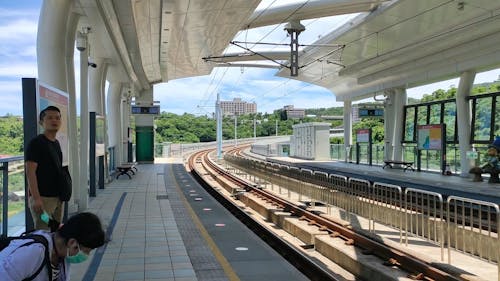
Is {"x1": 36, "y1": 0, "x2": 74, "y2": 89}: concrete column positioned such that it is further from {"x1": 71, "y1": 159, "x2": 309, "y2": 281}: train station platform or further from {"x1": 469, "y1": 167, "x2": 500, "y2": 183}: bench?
{"x1": 469, "y1": 167, "x2": 500, "y2": 183}: bench

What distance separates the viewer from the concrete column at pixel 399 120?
2528 centimetres

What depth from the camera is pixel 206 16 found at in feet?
55.8

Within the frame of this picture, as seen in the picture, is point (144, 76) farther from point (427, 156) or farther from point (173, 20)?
point (427, 156)

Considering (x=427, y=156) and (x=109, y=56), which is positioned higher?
(x=109, y=56)

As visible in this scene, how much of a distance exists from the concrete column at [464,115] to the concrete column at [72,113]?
14902mm

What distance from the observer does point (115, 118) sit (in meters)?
22.3

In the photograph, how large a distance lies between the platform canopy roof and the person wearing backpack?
357 inches

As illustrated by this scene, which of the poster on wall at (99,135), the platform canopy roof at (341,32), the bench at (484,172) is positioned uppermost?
the platform canopy roof at (341,32)

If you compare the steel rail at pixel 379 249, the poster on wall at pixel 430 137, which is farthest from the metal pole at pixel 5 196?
the poster on wall at pixel 430 137

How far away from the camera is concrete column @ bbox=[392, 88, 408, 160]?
82.9ft

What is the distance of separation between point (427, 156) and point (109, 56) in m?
15.0

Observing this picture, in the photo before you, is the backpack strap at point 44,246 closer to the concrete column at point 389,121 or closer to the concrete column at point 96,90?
the concrete column at point 96,90

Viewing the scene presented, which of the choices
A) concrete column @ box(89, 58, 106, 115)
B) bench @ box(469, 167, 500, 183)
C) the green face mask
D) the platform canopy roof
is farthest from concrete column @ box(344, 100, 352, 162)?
the green face mask

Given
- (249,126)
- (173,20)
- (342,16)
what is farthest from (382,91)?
(249,126)
